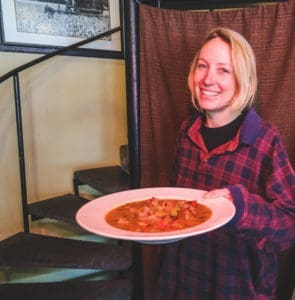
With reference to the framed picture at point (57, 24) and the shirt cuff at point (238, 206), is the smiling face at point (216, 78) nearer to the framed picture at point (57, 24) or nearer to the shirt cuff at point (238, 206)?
the shirt cuff at point (238, 206)

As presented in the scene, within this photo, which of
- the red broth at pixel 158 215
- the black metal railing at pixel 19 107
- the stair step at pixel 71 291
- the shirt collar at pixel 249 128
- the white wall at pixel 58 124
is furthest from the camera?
the white wall at pixel 58 124

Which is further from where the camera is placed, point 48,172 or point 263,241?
point 48,172

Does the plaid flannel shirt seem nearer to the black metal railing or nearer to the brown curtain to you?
the brown curtain

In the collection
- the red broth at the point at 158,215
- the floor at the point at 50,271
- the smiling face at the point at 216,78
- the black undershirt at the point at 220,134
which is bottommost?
the floor at the point at 50,271

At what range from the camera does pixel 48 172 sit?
2342mm

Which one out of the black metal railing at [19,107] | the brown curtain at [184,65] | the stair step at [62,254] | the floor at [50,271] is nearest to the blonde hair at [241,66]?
the brown curtain at [184,65]

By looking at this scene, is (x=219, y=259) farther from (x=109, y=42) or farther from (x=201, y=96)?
(x=109, y=42)

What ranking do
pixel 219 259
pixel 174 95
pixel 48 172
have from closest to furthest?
pixel 219 259
pixel 174 95
pixel 48 172

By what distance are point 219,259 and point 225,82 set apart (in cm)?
57

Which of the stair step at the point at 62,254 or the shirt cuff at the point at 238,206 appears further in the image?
the stair step at the point at 62,254

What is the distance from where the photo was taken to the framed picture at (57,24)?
6.84 ft

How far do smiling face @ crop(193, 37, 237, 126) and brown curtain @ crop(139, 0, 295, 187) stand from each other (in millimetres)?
404

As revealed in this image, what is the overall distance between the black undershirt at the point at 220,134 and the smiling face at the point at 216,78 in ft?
0.13

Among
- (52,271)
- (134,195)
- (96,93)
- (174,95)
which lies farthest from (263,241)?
(96,93)
